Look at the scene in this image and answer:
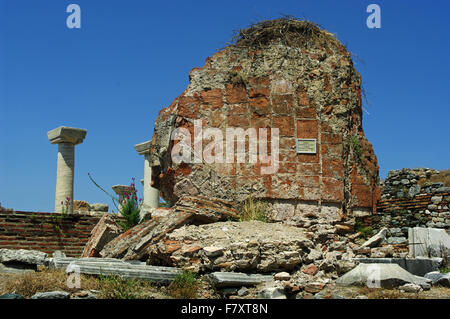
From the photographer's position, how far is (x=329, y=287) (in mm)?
5797

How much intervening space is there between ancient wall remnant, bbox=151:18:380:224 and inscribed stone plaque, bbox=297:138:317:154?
5cm

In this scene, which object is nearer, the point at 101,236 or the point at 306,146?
the point at 306,146

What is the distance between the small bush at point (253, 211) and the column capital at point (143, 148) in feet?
36.2

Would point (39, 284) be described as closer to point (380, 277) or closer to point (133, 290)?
point (133, 290)

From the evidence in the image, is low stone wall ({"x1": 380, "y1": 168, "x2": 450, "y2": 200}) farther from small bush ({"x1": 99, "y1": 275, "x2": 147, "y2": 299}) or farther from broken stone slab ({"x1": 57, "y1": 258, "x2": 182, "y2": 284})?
small bush ({"x1": 99, "y1": 275, "x2": 147, "y2": 299})

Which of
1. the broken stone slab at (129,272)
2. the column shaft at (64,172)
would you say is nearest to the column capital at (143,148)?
the column shaft at (64,172)

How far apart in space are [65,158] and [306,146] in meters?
9.67

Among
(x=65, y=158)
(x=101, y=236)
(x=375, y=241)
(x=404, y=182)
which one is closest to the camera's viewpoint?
(x=375, y=241)

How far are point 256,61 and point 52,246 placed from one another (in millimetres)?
6349

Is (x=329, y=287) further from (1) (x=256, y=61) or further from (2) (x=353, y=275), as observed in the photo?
(1) (x=256, y=61)

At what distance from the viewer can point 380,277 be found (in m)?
5.52

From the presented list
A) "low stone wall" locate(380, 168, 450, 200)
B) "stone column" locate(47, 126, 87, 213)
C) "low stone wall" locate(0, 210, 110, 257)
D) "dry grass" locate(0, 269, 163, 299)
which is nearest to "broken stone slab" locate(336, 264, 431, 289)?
"dry grass" locate(0, 269, 163, 299)

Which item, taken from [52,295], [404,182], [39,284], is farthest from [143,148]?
[52,295]
